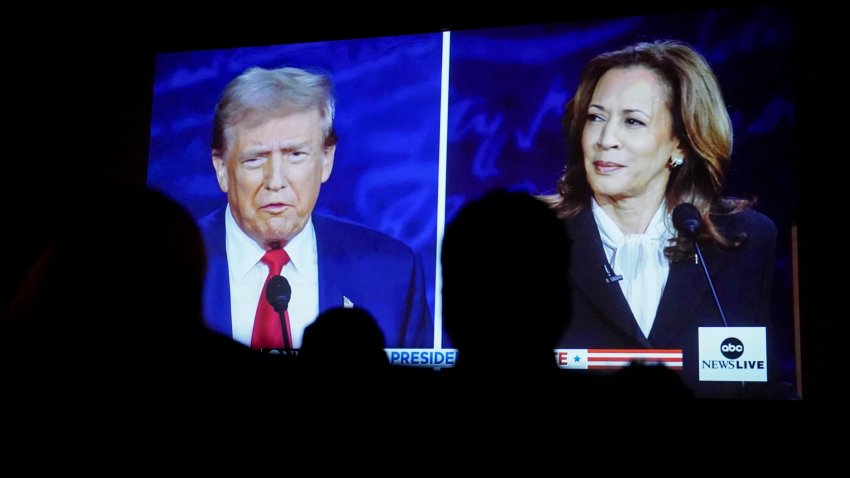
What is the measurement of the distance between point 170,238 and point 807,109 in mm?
2071

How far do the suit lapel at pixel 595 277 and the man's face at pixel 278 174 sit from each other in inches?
35.1

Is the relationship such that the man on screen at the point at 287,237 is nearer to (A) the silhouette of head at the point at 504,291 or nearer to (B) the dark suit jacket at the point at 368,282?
(B) the dark suit jacket at the point at 368,282

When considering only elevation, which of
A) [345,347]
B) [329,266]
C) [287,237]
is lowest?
[345,347]

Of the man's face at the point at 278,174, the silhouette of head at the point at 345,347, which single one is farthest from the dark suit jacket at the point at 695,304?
the man's face at the point at 278,174

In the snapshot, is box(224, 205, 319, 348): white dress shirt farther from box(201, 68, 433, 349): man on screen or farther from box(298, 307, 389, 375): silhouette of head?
box(298, 307, 389, 375): silhouette of head

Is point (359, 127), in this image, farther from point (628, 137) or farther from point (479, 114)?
point (628, 137)

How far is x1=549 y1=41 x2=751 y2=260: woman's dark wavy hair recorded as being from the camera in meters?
2.50

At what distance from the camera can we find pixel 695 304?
246cm

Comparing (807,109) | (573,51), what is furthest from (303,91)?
(807,109)

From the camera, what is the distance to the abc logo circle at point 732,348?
239 cm

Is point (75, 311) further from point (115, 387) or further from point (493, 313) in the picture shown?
point (493, 313)

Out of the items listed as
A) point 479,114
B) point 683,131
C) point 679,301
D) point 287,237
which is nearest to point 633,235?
point 679,301

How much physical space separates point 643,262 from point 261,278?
4.18 ft

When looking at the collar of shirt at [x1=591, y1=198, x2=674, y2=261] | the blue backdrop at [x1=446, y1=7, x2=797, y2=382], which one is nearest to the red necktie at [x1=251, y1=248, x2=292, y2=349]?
the blue backdrop at [x1=446, y1=7, x2=797, y2=382]
